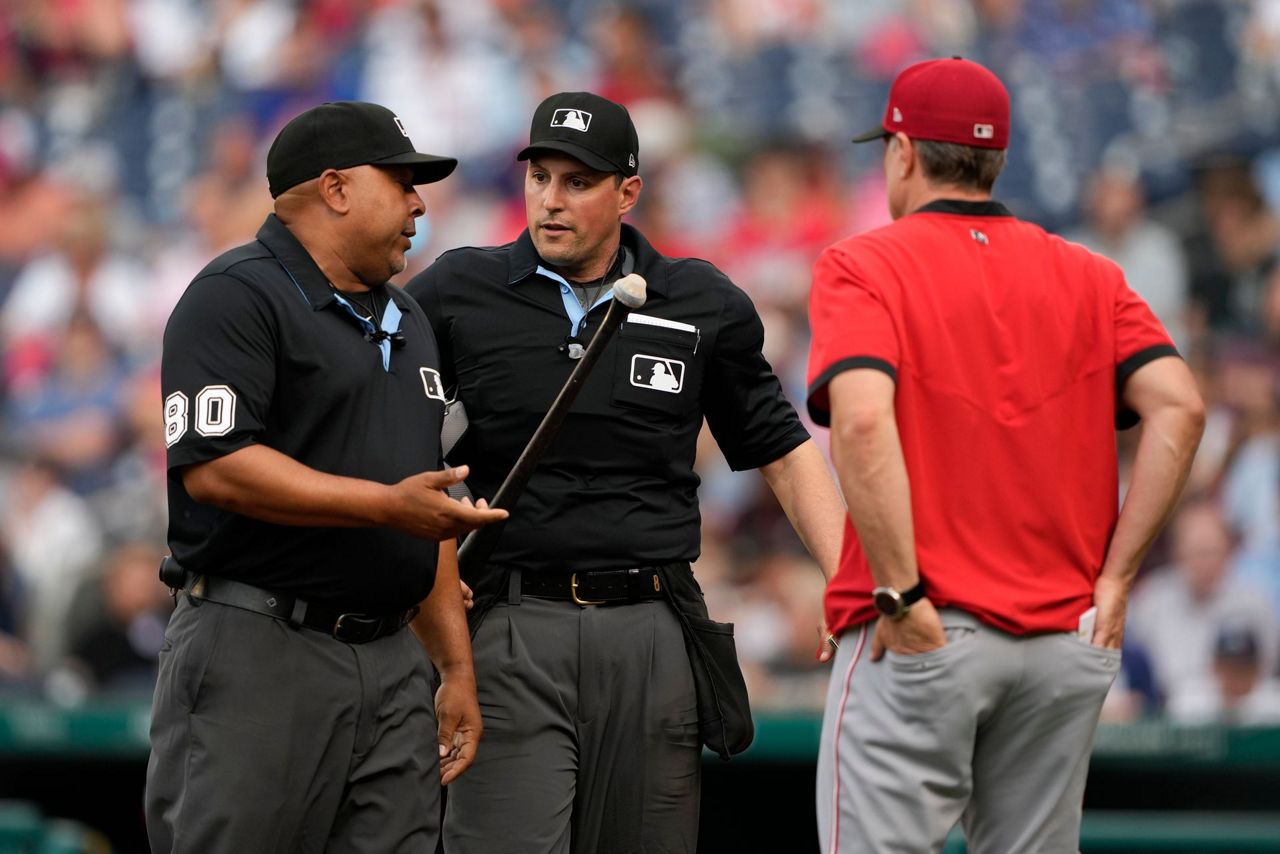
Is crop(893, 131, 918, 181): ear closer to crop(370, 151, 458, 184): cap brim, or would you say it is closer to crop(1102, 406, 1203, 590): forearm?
crop(1102, 406, 1203, 590): forearm

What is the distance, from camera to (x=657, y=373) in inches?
159

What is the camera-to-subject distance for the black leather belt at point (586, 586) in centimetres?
390

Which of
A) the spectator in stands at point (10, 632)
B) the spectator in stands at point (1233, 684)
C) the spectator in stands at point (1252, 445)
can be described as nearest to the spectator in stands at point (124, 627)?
the spectator in stands at point (10, 632)

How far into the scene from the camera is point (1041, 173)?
8820 millimetres

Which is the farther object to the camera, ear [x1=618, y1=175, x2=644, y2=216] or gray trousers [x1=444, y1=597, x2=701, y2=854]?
ear [x1=618, y1=175, x2=644, y2=216]

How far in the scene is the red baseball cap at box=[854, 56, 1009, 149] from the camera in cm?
331

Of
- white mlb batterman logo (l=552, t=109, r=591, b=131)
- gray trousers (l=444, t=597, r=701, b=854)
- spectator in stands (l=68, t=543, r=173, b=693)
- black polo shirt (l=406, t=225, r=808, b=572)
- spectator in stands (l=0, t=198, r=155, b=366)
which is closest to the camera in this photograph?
gray trousers (l=444, t=597, r=701, b=854)

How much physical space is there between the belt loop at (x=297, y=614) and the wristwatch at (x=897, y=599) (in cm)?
108

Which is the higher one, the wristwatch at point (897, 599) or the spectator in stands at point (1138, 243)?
the spectator in stands at point (1138, 243)

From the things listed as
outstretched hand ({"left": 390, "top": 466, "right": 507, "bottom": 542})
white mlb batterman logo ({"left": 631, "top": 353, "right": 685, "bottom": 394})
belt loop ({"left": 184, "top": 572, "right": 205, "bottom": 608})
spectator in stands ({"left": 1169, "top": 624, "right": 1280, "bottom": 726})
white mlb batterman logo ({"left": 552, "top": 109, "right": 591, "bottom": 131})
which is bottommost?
spectator in stands ({"left": 1169, "top": 624, "right": 1280, "bottom": 726})

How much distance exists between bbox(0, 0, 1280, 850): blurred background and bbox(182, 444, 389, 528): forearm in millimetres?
3287

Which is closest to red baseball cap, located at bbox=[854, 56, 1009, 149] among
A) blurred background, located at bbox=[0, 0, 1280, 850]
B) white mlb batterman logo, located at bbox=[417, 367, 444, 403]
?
white mlb batterman logo, located at bbox=[417, 367, 444, 403]

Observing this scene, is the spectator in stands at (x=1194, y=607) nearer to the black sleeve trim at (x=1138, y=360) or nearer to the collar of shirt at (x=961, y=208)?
the black sleeve trim at (x=1138, y=360)

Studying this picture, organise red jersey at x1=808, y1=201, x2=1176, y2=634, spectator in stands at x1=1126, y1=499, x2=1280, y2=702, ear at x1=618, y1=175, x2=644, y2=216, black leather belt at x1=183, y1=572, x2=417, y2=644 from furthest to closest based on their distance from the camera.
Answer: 1. spectator in stands at x1=1126, y1=499, x2=1280, y2=702
2. ear at x1=618, y1=175, x2=644, y2=216
3. black leather belt at x1=183, y1=572, x2=417, y2=644
4. red jersey at x1=808, y1=201, x2=1176, y2=634
